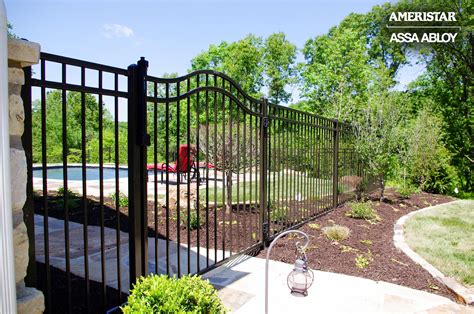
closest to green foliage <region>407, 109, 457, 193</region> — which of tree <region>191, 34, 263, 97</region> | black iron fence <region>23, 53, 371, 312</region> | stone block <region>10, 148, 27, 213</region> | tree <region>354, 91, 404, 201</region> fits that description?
tree <region>354, 91, 404, 201</region>

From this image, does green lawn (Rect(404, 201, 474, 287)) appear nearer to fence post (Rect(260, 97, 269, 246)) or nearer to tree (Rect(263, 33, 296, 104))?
fence post (Rect(260, 97, 269, 246))

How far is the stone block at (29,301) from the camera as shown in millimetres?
1580

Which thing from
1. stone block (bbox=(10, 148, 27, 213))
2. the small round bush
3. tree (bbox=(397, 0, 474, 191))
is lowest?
the small round bush

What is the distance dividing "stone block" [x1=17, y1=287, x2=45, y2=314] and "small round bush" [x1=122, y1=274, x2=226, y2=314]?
17.0 inches

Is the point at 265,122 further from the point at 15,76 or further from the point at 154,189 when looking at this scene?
the point at 15,76

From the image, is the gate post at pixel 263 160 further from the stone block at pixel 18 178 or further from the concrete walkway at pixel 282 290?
the stone block at pixel 18 178

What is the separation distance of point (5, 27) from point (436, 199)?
1112 cm

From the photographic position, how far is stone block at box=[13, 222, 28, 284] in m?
1.58

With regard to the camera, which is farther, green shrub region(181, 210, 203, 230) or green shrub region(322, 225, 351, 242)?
green shrub region(181, 210, 203, 230)

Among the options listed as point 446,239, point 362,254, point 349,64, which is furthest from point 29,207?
point 349,64

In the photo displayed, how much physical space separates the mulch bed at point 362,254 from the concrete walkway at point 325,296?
0.71 feet

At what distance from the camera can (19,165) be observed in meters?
1.58

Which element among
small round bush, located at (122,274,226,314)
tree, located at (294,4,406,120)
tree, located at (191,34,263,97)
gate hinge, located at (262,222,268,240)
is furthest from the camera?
tree, located at (191,34,263,97)

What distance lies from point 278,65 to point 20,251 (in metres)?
24.2
